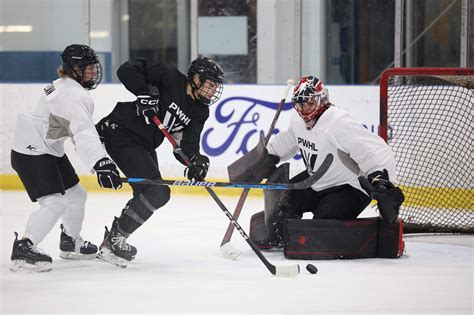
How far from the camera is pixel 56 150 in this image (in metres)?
3.96

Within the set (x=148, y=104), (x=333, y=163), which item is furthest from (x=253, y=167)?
(x=148, y=104)

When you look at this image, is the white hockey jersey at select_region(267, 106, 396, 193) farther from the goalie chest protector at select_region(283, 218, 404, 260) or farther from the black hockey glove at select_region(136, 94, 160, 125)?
the black hockey glove at select_region(136, 94, 160, 125)

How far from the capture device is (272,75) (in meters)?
7.41

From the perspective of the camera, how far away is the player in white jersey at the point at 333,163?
13.4 ft

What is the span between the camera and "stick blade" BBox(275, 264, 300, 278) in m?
3.71

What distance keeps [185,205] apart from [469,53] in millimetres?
2202

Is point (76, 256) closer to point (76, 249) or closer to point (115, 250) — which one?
point (76, 249)

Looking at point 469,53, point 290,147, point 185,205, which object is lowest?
point 185,205

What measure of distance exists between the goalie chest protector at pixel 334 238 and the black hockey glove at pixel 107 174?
798 millimetres

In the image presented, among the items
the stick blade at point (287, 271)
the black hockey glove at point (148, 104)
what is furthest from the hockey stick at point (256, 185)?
the stick blade at point (287, 271)

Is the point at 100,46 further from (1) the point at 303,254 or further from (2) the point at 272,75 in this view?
(1) the point at 303,254

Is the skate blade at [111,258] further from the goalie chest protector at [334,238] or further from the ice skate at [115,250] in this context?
the goalie chest protector at [334,238]

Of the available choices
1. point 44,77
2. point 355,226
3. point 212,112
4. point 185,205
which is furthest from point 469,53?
point 44,77

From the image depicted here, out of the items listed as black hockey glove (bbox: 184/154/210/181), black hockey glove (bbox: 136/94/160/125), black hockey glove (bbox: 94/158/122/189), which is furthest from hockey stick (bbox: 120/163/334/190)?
black hockey glove (bbox: 136/94/160/125)
